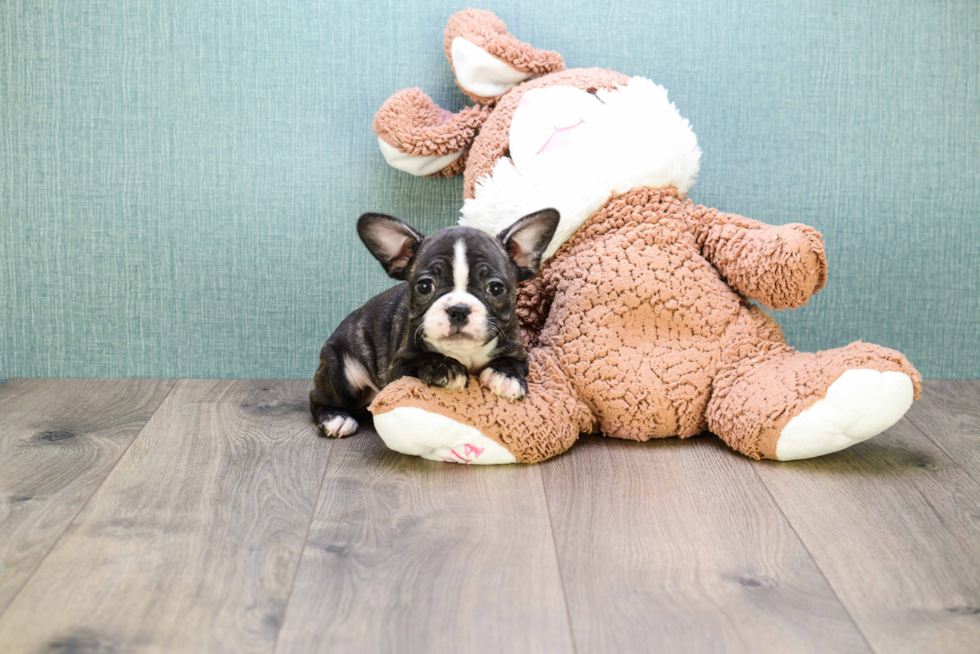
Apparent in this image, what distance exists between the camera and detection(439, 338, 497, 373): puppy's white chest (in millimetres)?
1586

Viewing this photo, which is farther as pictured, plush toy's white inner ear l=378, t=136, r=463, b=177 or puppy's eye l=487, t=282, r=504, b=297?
plush toy's white inner ear l=378, t=136, r=463, b=177

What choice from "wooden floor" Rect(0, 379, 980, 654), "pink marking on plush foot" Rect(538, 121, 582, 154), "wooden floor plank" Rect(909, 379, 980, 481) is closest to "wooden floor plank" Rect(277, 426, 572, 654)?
"wooden floor" Rect(0, 379, 980, 654)

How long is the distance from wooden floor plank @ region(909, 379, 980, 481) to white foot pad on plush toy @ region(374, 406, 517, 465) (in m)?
0.91

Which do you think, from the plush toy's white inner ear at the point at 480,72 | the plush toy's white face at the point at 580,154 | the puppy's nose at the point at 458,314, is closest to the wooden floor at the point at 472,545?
the puppy's nose at the point at 458,314

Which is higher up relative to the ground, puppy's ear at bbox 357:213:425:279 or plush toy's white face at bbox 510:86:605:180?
plush toy's white face at bbox 510:86:605:180

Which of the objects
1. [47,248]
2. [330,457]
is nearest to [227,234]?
[47,248]

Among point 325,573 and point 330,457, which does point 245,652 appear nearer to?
point 325,573

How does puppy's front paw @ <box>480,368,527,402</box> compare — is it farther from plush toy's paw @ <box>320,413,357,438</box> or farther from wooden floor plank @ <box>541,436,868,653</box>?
plush toy's paw @ <box>320,413,357,438</box>

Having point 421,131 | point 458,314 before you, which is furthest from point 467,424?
point 421,131

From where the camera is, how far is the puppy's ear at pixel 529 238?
63.1 inches

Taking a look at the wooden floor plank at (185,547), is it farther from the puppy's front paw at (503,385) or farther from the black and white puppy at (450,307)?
the puppy's front paw at (503,385)

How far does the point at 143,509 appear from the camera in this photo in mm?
1419

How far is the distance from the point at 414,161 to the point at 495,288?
550mm

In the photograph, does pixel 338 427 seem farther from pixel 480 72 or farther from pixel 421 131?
pixel 480 72
